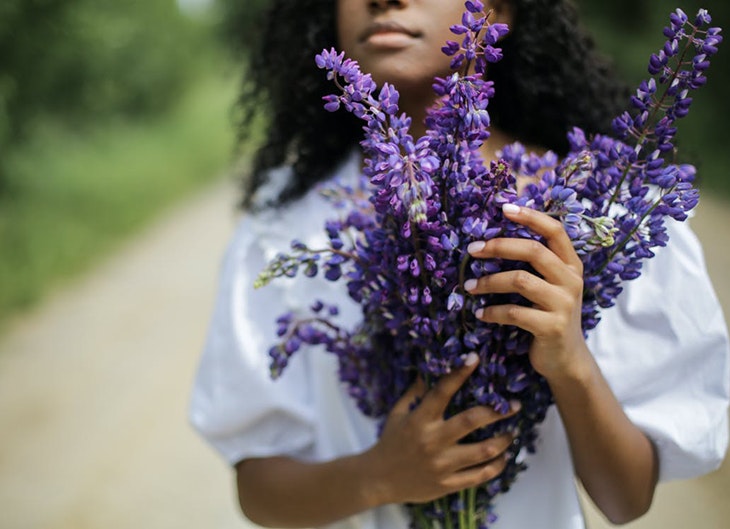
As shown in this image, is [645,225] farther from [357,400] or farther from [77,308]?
[77,308]

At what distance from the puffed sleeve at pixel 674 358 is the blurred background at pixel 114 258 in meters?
0.29

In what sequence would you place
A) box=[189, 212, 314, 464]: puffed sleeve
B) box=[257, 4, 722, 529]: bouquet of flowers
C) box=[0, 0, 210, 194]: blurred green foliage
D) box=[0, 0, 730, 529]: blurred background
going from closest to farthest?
1. box=[257, 4, 722, 529]: bouquet of flowers
2. box=[189, 212, 314, 464]: puffed sleeve
3. box=[0, 0, 730, 529]: blurred background
4. box=[0, 0, 210, 194]: blurred green foliage

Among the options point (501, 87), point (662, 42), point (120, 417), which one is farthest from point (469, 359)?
point (662, 42)

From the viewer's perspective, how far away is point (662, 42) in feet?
33.3

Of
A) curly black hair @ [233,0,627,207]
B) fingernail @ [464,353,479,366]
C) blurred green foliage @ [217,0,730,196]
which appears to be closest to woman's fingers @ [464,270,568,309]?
fingernail @ [464,353,479,366]

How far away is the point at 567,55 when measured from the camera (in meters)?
1.84

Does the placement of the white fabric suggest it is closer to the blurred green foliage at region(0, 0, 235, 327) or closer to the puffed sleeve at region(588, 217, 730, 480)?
the puffed sleeve at region(588, 217, 730, 480)

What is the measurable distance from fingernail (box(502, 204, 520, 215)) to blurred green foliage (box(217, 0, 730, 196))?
5136mm

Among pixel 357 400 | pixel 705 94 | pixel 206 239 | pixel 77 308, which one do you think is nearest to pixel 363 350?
pixel 357 400

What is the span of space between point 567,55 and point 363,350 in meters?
0.81

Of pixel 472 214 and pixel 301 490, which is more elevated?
pixel 472 214

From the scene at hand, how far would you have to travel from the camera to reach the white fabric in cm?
153

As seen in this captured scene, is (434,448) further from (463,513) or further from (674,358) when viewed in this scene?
(674,358)

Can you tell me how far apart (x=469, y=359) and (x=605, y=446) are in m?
0.33
